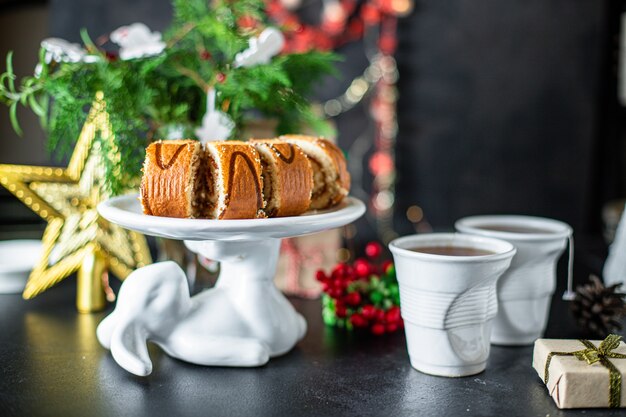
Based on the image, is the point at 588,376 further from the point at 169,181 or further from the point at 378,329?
the point at 169,181

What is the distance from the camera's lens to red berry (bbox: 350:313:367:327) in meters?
0.94

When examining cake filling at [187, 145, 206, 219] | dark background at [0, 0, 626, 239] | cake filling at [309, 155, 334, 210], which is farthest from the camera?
dark background at [0, 0, 626, 239]

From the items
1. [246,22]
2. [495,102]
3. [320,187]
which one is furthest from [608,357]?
[495,102]

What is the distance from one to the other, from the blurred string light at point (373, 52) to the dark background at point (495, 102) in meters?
0.03

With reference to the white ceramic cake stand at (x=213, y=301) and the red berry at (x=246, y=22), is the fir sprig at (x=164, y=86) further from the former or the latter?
the white ceramic cake stand at (x=213, y=301)

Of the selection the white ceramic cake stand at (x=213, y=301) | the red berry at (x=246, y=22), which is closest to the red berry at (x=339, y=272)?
the white ceramic cake stand at (x=213, y=301)

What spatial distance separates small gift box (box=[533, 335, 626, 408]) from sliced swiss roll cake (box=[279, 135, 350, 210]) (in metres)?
0.34

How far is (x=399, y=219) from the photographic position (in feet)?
7.62

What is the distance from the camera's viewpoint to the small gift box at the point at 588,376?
0.67 metres

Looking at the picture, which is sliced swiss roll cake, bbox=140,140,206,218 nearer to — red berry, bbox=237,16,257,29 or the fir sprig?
the fir sprig

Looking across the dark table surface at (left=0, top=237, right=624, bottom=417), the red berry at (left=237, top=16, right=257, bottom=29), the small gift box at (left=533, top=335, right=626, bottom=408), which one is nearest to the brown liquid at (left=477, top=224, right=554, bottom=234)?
the dark table surface at (left=0, top=237, right=624, bottom=417)

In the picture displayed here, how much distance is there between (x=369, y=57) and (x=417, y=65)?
165 mm

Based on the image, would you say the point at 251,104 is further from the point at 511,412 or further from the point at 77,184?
the point at 511,412

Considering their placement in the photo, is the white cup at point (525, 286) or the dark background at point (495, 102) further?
the dark background at point (495, 102)
